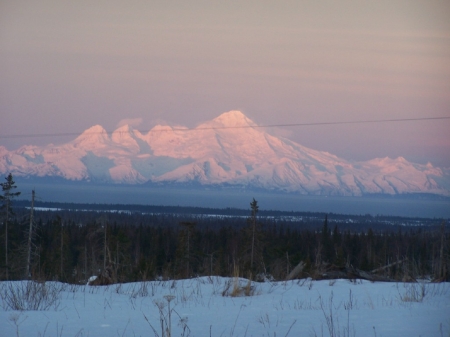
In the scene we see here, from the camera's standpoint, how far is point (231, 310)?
770 centimetres

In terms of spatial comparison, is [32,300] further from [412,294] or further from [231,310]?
[412,294]

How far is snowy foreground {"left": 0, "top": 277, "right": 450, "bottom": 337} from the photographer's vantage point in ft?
20.6

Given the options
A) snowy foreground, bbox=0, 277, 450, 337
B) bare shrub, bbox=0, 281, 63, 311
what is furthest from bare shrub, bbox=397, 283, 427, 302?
bare shrub, bbox=0, 281, 63, 311

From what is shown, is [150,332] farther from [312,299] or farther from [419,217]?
[419,217]

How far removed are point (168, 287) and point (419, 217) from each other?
624 feet

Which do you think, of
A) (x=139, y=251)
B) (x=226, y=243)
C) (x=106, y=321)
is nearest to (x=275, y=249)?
(x=226, y=243)

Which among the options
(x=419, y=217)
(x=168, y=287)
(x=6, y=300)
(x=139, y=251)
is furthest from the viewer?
(x=419, y=217)

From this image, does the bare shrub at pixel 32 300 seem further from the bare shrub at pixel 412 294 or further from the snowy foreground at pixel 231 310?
the bare shrub at pixel 412 294

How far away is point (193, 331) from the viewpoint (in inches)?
248

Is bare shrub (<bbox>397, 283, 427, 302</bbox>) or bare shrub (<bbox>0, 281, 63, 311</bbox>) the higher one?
bare shrub (<bbox>397, 283, 427, 302</bbox>)

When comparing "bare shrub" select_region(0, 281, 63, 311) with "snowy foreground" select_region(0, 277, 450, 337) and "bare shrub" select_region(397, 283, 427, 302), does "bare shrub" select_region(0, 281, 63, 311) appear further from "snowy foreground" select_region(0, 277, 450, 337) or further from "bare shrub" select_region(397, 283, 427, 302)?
"bare shrub" select_region(397, 283, 427, 302)

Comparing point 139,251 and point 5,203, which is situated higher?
point 5,203

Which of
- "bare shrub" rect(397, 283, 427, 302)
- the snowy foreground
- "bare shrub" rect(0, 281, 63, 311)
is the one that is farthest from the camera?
"bare shrub" rect(397, 283, 427, 302)

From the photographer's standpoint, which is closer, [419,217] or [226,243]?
[226,243]
